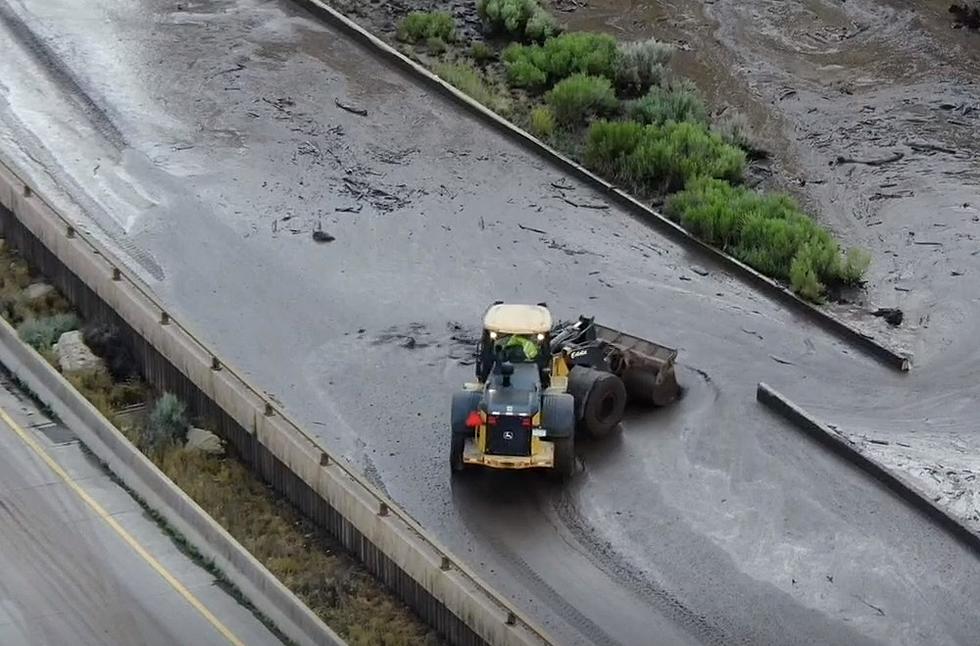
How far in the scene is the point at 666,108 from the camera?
29.1m

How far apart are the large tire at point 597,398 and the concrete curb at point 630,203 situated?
4591 millimetres

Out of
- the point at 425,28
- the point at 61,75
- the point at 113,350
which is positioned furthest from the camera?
the point at 425,28

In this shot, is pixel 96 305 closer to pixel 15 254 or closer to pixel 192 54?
pixel 15 254

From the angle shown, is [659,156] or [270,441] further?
[659,156]

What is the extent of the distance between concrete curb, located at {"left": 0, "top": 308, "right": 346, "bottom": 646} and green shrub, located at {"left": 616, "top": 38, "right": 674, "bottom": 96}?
578 inches

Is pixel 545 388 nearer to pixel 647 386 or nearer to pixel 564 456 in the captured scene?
pixel 564 456

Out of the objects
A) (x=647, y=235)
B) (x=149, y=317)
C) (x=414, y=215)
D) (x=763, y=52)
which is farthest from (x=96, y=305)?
(x=763, y=52)

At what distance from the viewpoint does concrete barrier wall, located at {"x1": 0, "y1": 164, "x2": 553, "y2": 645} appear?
15984mm

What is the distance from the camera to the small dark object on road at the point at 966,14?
114 ft

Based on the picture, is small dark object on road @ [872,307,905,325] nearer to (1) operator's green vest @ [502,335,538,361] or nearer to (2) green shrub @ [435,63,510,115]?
(1) operator's green vest @ [502,335,538,361]

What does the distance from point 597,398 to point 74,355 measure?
24.2 ft

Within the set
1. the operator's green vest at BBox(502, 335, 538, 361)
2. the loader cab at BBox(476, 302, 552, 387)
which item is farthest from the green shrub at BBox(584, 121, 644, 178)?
the operator's green vest at BBox(502, 335, 538, 361)

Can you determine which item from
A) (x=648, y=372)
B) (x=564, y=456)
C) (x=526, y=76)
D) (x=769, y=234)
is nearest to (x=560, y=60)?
(x=526, y=76)

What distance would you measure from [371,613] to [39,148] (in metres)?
13.5
